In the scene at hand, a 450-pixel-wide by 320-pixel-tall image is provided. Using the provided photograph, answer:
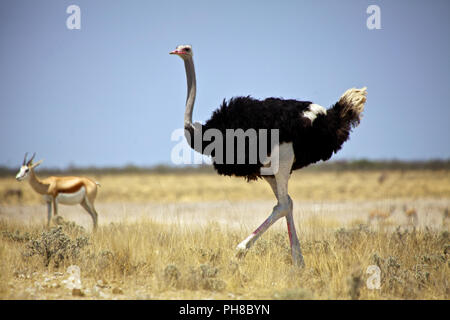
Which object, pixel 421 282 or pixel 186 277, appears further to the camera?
pixel 421 282

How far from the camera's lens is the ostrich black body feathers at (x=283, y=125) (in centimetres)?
586

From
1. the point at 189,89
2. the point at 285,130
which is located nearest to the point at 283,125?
the point at 285,130

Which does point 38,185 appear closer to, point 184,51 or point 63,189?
point 63,189

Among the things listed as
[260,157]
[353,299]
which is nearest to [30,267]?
[260,157]

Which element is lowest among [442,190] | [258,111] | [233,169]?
[442,190]

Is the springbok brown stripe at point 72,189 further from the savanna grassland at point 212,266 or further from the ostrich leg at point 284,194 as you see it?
the ostrich leg at point 284,194

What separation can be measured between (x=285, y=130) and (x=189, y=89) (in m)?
1.63

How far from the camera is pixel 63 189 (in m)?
10.7

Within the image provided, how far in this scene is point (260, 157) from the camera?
19.1 feet

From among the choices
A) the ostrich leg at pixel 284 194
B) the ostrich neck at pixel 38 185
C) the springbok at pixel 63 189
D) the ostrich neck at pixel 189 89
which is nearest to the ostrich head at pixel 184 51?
the ostrich neck at pixel 189 89

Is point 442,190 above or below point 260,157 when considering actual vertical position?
below
